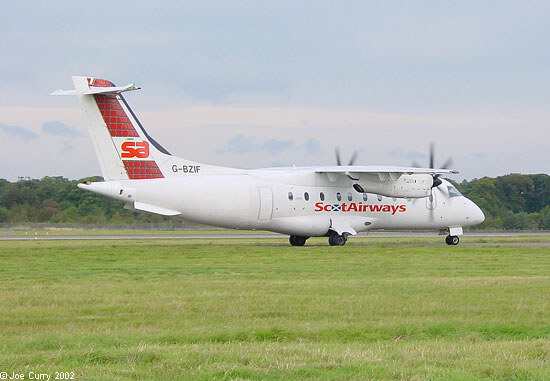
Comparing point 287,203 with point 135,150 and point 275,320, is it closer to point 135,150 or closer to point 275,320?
point 135,150

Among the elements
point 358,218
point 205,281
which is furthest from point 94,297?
point 358,218

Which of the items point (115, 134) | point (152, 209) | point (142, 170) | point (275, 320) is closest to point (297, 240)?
point (152, 209)

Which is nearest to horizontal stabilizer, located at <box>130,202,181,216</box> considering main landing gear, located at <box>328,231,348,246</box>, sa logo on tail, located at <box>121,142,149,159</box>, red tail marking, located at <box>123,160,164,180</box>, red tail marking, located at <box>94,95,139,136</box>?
red tail marking, located at <box>123,160,164,180</box>

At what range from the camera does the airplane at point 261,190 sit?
110 ft

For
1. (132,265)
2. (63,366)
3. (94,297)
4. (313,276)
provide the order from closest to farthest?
(63,366)
(94,297)
(313,276)
(132,265)

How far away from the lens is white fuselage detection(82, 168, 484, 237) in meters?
34.2

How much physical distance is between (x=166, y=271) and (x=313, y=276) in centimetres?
466

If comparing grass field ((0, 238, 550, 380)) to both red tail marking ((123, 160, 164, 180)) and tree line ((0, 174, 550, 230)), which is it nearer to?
red tail marking ((123, 160, 164, 180))

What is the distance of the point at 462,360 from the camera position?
10156 mm

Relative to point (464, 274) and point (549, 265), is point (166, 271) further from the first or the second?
point (549, 265)

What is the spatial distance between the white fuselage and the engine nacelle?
1061mm

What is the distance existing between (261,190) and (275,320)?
2300 centimetres

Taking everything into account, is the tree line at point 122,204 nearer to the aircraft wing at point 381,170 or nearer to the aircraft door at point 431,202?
the aircraft door at point 431,202

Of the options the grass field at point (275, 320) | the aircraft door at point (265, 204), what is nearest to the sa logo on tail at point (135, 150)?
the aircraft door at point (265, 204)
